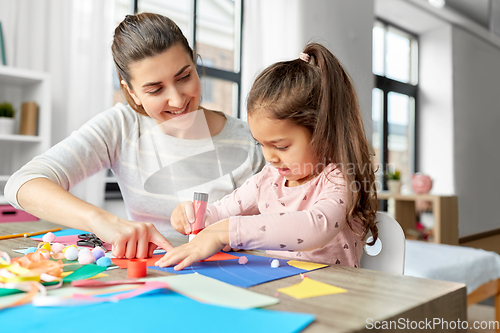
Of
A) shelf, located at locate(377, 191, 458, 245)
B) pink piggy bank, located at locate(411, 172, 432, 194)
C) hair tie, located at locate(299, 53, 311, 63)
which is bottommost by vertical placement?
shelf, located at locate(377, 191, 458, 245)

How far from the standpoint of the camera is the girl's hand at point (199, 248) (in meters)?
0.60

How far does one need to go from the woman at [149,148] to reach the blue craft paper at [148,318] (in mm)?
355

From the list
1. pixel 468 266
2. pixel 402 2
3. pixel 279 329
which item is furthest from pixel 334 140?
pixel 402 2

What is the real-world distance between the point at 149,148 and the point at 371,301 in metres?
0.90

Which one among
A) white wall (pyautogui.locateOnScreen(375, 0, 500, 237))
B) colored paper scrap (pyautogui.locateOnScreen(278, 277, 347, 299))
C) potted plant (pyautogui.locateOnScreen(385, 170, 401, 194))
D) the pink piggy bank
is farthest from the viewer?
white wall (pyautogui.locateOnScreen(375, 0, 500, 237))

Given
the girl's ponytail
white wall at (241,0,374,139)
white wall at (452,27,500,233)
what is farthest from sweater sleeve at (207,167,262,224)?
white wall at (452,27,500,233)

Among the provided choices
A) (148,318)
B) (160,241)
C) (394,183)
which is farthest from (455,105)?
(148,318)

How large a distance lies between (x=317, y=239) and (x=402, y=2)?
3.94 m

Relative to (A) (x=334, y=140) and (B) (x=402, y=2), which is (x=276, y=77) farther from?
(B) (x=402, y=2)

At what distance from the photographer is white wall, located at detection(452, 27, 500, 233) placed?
455 cm

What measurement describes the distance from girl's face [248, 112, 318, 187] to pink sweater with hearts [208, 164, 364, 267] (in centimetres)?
6

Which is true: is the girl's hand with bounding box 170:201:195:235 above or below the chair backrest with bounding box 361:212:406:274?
above

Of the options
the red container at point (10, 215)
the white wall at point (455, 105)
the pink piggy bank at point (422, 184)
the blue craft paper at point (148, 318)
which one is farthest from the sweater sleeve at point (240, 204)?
the white wall at point (455, 105)

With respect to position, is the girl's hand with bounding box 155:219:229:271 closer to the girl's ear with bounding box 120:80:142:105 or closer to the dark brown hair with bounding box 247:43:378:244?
the dark brown hair with bounding box 247:43:378:244
